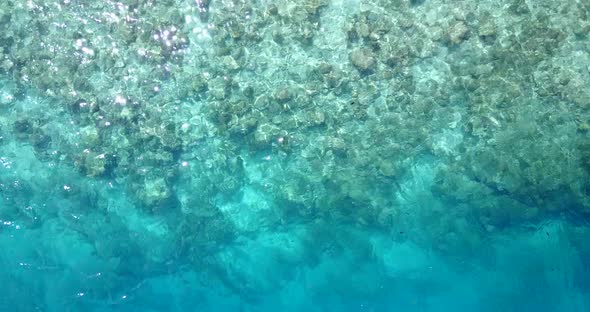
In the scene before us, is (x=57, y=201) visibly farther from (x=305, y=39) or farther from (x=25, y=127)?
(x=305, y=39)

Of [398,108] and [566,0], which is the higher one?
[566,0]

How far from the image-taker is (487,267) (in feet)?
33.1

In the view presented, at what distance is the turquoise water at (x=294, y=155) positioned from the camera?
29.0 ft

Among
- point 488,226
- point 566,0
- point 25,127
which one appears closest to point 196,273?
point 25,127

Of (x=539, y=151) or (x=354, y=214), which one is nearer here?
(x=539, y=151)

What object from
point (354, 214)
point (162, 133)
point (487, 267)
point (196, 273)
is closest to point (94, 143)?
point (162, 133)

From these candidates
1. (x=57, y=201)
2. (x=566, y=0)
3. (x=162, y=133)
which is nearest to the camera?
(x=566, y=0)

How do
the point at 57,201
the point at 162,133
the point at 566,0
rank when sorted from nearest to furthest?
the point at 566,0 < the point at 162,133 < the point at 57,201

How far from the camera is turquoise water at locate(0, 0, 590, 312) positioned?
8.85 meters

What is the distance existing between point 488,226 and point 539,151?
1.83m

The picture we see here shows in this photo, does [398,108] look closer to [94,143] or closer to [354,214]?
[354,214]

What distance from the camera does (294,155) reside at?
941 centimetres

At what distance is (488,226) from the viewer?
9664 millimetres

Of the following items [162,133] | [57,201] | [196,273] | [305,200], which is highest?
[305,200]
